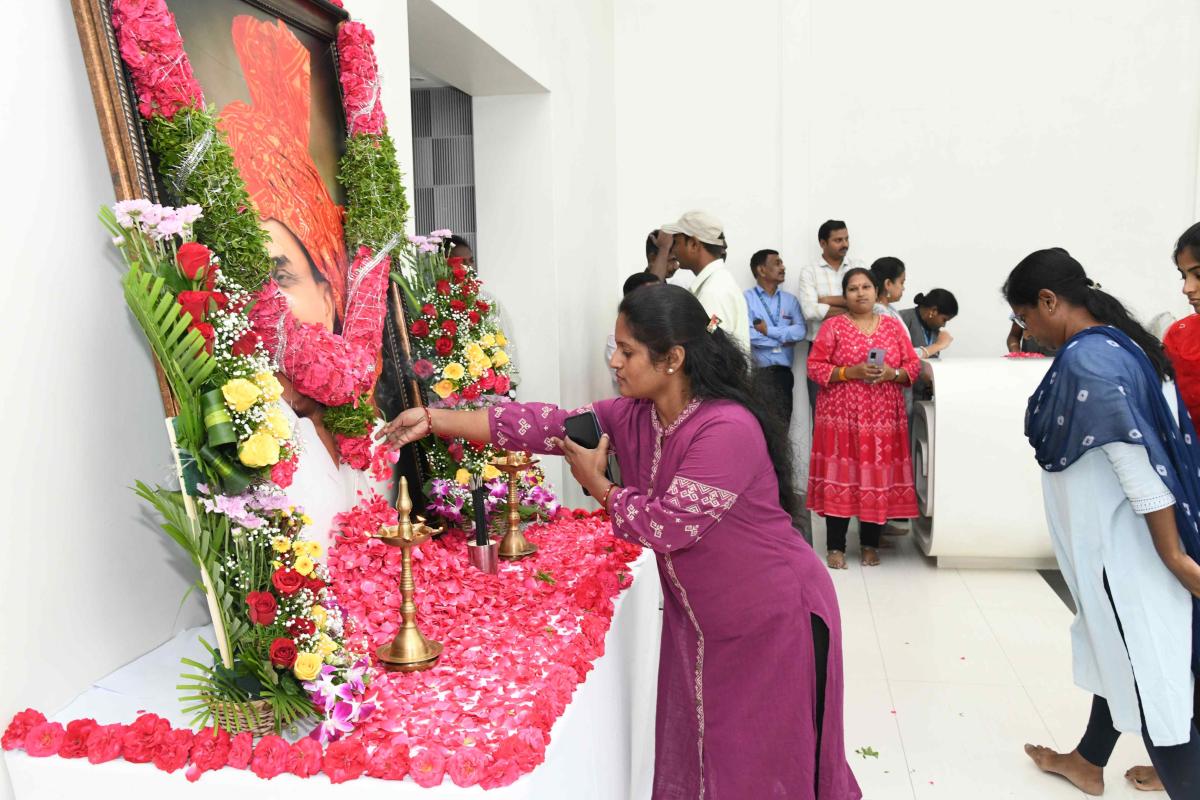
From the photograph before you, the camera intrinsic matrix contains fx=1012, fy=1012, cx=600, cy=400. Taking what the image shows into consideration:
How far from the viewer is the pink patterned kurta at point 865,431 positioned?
215 inches

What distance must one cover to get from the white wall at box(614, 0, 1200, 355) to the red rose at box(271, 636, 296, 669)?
6.21 m

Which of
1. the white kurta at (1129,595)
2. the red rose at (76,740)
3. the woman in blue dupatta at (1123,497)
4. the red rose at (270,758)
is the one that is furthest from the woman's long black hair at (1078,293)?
the red rose at (76,740)

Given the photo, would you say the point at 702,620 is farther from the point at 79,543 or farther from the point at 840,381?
the point at 840,381

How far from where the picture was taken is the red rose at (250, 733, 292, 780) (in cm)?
157

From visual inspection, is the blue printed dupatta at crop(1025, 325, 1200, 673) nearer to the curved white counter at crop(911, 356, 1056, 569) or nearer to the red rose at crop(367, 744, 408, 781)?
the red rose at crop(367, 744, 408, 781)

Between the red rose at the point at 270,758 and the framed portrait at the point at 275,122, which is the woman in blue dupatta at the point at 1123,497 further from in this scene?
the red rose at the point at 270,758

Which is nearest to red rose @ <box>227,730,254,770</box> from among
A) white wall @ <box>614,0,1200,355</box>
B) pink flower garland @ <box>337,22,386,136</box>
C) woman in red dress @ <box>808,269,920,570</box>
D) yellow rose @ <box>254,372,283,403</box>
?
yellow rose @ <box>254,372,283,403</box>

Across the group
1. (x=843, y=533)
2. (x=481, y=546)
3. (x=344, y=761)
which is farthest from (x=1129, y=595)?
(x=843, y=533)

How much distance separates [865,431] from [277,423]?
428 cm

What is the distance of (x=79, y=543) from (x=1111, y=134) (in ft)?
23.7

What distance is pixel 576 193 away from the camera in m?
6.00

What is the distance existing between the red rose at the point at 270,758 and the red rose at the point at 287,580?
0.77 feet

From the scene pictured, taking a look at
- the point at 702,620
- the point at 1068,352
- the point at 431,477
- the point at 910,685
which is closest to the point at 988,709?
the point at 910,685

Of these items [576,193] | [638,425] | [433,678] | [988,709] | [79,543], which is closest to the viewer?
[79,543]
